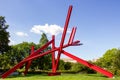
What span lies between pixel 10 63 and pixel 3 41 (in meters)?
21.8

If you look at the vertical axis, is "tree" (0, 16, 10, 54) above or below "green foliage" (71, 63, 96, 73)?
above

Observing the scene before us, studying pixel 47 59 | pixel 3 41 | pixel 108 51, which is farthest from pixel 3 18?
pixel 108 51

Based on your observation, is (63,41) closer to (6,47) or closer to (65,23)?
(65,23)

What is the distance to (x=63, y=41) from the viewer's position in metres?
32.0

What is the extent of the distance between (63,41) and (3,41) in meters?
20.0

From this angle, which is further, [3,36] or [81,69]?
[81,69]

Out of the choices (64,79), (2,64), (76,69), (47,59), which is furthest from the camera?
(47,59)

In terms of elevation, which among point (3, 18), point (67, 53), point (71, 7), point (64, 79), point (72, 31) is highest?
point (3, 18)

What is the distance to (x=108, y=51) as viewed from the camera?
106812mm

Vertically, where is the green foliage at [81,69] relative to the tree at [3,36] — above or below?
below

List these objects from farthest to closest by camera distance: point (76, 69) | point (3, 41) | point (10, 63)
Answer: point (10, 63) → point (76, 69) → point (3, 41)

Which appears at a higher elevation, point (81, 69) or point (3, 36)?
point (3, 36)

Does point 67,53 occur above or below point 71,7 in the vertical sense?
below

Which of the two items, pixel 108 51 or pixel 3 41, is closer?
pixel 3 41
